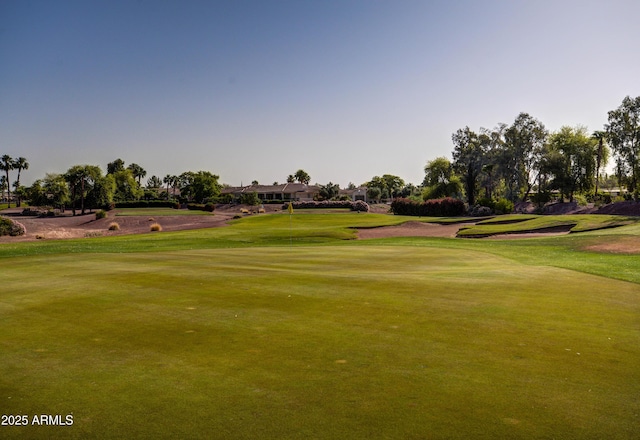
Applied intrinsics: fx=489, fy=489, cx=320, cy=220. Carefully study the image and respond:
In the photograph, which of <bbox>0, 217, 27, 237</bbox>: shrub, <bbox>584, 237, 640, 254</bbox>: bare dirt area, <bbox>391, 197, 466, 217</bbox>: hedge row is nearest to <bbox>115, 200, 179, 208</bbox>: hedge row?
<bbox>0, 217, 27, 237</bbox>: shrub

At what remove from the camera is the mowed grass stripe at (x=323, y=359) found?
17.2 feet

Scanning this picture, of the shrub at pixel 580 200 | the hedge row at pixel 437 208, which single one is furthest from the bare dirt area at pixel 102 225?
the shrub at pixel 580 200

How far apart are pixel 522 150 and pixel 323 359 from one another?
9757cm

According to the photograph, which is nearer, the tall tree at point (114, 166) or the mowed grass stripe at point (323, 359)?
the mowed grass stripe at point (323, 359)

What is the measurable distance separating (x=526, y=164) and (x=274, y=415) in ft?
327

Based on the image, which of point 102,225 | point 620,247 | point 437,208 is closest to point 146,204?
point 102,225

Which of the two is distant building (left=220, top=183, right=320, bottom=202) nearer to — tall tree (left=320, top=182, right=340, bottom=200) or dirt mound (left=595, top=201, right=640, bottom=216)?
tall tree (left=320, top=182, right=340, bottom=200)

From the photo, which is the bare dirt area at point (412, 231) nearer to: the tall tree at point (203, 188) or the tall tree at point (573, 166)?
the tall tree at point (573, 166)

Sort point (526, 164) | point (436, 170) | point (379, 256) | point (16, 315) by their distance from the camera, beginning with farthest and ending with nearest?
point (436, 170)
point (526, 164)
point (379, 256)
point (16, 315)

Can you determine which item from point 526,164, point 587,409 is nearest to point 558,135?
point 526,164

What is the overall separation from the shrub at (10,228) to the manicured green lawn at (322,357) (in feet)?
164

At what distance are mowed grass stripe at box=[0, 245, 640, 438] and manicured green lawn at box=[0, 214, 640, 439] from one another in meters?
0.03

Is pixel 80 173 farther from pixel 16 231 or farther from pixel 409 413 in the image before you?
pixel 409 413

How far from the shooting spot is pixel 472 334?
856 centimetres
